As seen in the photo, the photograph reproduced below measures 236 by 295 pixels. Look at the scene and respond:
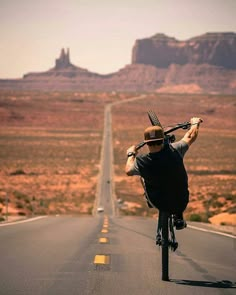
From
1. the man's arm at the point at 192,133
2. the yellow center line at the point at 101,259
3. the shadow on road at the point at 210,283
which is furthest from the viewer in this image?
the yellow center line at the point at 101,259

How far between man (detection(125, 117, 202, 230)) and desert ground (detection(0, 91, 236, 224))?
2231 centimetres

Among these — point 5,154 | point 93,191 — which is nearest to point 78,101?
point 5,154

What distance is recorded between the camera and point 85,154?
10806cm

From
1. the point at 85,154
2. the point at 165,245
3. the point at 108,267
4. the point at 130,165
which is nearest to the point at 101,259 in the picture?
the point at 108,267

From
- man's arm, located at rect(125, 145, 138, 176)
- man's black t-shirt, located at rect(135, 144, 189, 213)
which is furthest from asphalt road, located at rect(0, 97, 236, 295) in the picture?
man's arm, located at rect(125, 145, 138, 176)

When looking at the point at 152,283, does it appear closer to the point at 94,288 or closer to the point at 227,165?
the point at 94,288

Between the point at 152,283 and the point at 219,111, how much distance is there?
176 metres

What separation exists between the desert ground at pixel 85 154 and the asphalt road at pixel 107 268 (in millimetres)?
17903

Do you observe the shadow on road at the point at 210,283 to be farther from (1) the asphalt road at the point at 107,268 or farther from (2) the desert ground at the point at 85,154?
(2) the desert ground at the point at 85,154

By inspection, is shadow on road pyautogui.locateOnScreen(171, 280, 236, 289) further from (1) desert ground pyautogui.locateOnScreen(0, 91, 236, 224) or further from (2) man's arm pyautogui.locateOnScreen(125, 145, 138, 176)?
(1) desert ground pyautogui.locateOnScreen(0, 91, 236, 224)

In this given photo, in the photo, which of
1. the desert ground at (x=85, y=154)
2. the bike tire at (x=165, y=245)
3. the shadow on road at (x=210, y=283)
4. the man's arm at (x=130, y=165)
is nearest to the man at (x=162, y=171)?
the man's arm at (x=130, y=165)

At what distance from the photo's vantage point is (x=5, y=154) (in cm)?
10444

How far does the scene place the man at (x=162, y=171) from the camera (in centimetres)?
725

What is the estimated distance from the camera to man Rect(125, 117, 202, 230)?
725cm
